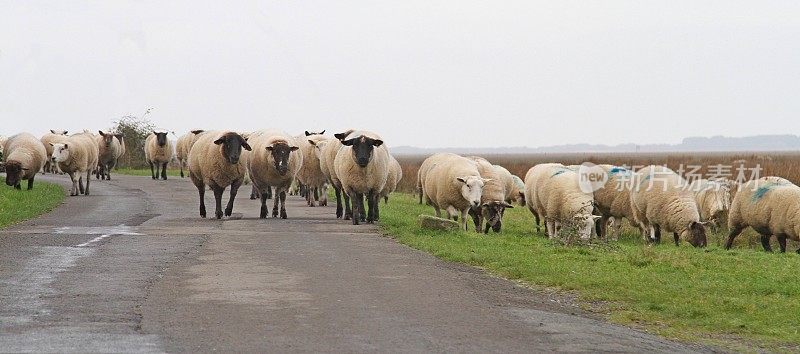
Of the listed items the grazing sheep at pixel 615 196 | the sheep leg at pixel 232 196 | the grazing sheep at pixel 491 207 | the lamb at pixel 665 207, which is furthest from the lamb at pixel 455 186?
the sheep leg at pixel 232 196

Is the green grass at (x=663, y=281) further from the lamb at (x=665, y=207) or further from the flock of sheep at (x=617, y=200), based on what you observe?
the lamb at (x=665, y=207)

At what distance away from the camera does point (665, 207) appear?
72.5 ft

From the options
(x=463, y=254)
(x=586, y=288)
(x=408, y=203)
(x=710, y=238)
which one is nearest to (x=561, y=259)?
(x=463, y=254)

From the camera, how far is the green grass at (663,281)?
1034 centimetres

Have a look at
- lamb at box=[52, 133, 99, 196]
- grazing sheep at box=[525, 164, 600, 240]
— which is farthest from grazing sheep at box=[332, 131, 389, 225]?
lamb at box=[52, 133, 99, 196]

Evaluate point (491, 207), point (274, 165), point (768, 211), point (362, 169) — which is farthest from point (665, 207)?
point (274, 165)

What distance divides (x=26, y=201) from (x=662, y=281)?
18.7 m

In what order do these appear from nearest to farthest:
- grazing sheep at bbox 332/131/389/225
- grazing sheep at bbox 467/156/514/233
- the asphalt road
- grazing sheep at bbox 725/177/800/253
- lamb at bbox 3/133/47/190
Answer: the asphalt road < grazing sheep at bbox 332/131/389/225 < grazing sheep at bbox 725/177/800/253 < grazing sheep at bbox 467/156/514/233 < lamb at bbox 3/133/47/190

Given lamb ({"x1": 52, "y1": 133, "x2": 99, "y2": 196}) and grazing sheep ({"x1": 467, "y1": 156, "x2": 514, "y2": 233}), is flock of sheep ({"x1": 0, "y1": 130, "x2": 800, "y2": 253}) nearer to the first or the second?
grazing sheep ({"x1": 467, "y1": 156, "x2": 514, "y2": 233})

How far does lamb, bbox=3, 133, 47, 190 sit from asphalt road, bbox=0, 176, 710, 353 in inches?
591

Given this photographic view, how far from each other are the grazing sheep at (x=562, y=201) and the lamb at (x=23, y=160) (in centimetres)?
1670

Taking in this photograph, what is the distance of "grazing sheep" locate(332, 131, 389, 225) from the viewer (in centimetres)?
2100

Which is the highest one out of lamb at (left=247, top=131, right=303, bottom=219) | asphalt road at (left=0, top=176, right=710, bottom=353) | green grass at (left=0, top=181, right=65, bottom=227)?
lamb at (left=247, top=131, right=303, bottom=219)

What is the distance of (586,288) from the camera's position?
41.1 ft
